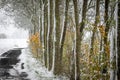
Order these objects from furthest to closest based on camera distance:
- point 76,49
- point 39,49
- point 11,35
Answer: point 11,35, point 39,49, point 76,49

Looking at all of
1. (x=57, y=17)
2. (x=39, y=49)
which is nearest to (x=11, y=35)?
(x=39, y=49)

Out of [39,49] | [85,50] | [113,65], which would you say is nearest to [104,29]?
[113,65]

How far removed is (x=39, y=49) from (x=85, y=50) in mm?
11493

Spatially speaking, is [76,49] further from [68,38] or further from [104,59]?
[68,38]

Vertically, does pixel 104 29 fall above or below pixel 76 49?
above

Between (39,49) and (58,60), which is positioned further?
(39,49)

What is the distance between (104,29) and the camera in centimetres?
1008

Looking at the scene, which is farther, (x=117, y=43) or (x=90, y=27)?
(x=90, y=27)

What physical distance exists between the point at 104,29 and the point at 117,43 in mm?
1939

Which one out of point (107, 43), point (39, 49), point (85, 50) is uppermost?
point (107, 43)

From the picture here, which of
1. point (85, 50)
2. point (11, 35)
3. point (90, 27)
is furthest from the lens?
point (11, 35)

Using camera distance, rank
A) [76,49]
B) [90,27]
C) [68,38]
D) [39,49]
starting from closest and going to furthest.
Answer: [90,27] → [76,49] → [68,38] → [39,49]

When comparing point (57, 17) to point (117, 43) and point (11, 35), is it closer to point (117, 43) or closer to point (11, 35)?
point (117, 43)

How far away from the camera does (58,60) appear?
15.8 meters
